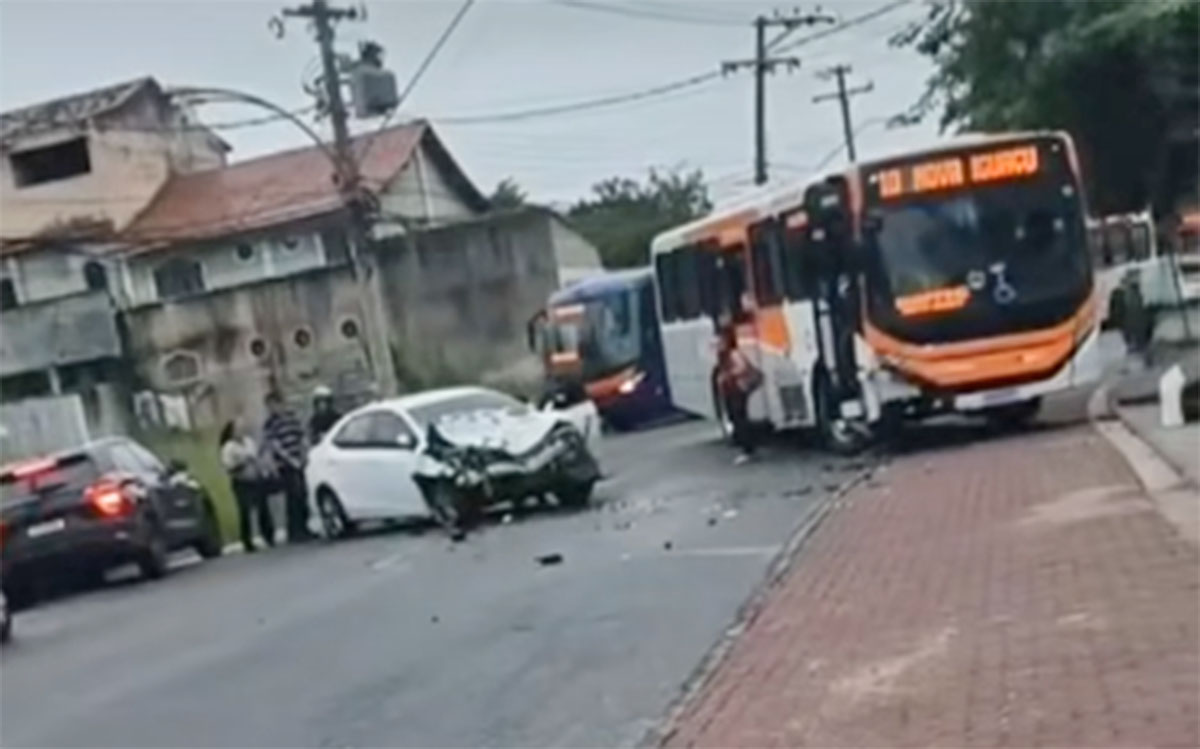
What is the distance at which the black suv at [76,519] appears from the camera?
86.0 feet

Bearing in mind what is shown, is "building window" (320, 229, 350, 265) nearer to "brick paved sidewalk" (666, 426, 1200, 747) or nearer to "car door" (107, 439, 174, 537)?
"car door" (107, 439, 174, 537)

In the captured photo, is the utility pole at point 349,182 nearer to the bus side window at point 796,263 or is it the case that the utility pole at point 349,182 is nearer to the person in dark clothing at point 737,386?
the person in dark clothing at point 737,386

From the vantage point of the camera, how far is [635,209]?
327 feet

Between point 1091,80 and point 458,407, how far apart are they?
15.0 m

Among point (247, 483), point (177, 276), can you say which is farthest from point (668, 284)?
point (177, 276)

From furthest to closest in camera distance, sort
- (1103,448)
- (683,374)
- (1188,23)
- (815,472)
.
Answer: (683,374) → (1188,23) → (815,472) → (1103,448)

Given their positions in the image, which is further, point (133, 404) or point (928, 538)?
point (133, 404)

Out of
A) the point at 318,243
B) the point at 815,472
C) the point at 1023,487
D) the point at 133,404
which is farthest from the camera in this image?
the point at 318,243

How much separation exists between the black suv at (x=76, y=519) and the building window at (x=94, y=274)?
3723cm

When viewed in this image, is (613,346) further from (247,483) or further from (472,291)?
(247,483)

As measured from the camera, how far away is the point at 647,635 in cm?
1449

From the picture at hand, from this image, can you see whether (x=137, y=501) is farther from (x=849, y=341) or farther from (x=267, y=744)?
(x=267, y=744)

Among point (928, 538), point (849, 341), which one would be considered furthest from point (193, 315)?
point (928, 538)

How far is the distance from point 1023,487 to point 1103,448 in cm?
294
